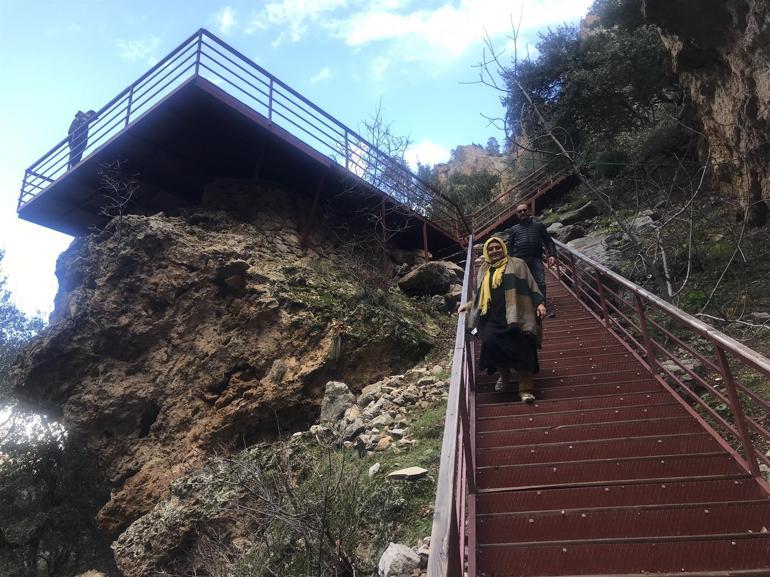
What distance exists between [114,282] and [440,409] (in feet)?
21.9

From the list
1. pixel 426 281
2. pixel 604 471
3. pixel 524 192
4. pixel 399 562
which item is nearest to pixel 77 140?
pixel 426 281

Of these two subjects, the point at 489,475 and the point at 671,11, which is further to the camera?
the point at 671,11

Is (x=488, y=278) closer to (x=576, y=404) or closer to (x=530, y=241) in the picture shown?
(x=576, y=404)

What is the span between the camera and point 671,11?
8.77 metres

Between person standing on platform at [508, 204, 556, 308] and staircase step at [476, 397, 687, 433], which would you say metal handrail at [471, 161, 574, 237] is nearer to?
person standing on platform at [508, 204, 556, 308]

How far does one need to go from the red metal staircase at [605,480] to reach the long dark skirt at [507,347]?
22 centimetres

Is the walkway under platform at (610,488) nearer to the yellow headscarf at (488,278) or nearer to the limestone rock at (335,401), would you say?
the yellow headscarf at (488,278)

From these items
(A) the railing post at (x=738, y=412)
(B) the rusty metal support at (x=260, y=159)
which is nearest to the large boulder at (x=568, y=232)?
(B) the rusty metal support at (x=260, y=159)

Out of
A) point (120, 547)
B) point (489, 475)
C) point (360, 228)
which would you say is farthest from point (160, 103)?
point (489, 475)

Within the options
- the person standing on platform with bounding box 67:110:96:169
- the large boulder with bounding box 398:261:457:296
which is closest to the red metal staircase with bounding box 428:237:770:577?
the large boulder with bounding box 398:261:457:296

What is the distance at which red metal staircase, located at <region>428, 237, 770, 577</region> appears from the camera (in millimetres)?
2607

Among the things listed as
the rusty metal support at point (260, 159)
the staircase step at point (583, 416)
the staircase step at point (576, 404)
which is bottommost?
the staircase step at point (583, 416)

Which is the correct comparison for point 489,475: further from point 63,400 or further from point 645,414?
point 63,400

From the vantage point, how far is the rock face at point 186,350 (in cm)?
833
